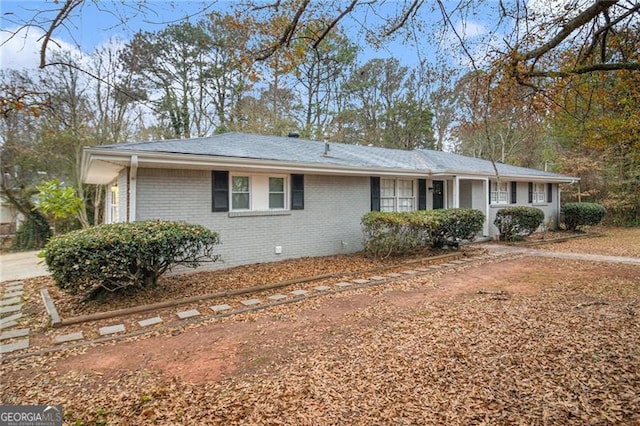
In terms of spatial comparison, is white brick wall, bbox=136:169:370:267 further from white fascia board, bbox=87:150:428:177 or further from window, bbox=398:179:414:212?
window, bbox=398:179:414:212

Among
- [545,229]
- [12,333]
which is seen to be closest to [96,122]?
[12,333]

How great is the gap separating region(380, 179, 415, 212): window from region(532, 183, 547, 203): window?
26.3 ft

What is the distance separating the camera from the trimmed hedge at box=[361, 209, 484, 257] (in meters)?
9.05

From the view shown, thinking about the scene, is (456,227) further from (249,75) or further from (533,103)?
(249,75)

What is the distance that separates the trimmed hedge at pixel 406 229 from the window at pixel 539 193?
26.7 ft

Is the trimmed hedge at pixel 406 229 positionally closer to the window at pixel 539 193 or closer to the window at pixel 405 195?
the window at pixel 405 195

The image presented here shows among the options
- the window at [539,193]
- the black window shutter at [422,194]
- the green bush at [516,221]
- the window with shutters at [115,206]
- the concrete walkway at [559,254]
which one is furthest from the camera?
the window at [539,193]

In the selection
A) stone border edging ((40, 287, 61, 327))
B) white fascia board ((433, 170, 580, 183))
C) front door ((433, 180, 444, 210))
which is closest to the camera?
stone border edging ((40, 287, 61, 327))

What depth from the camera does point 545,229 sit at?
16062 mm

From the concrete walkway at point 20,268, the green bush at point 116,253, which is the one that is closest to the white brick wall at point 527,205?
the green bush at point 116,253

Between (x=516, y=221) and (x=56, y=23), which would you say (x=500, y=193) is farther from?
A: (x=56, y=23)

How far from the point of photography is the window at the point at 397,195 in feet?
36.5

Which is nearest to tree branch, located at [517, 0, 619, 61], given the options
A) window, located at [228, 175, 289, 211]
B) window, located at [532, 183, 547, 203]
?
window, located at [228, 175, 289, 211]

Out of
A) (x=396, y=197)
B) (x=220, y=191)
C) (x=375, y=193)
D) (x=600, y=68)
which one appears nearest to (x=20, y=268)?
(x=220, y=191)
